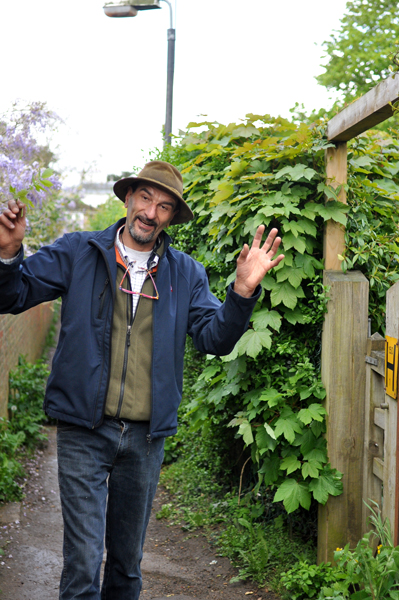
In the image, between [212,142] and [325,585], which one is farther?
[212,142]

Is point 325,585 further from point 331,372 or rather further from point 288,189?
point 288,189

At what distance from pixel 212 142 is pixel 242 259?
87.0 inches

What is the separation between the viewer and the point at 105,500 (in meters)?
2.66

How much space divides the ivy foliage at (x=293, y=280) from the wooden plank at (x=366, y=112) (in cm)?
14

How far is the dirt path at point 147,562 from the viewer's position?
3.65 m

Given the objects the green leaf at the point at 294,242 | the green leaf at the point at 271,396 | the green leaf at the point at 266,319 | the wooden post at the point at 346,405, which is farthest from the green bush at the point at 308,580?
the green leaf at the point at 294,242

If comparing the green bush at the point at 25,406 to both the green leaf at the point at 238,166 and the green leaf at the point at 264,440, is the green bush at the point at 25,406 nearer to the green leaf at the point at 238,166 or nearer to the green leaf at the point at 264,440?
the green leaf at the point at 264,440

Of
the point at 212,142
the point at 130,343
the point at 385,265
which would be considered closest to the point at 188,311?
the point at 130,343

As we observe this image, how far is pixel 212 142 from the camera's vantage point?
4.60m

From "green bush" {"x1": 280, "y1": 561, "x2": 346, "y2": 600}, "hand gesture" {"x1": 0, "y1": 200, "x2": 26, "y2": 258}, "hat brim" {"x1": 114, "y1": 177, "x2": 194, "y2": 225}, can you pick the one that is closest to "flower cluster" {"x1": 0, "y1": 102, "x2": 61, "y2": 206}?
"hat brim" {"x1": 114, "y1": 177, "x2": 194, "y2": 225}

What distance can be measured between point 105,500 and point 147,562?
1762 mm

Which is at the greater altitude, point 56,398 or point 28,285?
point 28,285

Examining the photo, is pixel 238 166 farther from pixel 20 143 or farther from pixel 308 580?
pixel 20 143

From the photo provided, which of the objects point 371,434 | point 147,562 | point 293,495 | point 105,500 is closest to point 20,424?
point 147,562
